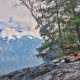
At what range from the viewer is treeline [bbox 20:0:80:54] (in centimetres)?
2519

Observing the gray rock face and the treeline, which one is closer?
the gray rock face

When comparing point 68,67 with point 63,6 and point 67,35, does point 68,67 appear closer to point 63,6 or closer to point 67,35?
point 67,35

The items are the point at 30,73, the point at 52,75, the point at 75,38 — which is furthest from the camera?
the point at 75,38

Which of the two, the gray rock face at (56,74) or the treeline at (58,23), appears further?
the treeline at (58,23)

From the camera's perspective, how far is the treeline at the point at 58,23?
25.2m

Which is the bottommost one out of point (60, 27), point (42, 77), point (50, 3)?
point (42, 77)

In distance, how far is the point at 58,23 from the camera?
2883 cm

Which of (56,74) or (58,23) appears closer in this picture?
(56,74)

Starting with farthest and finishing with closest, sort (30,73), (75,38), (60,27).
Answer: (60,27) < (75,38) < (30,73)

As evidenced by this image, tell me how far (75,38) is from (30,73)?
36.8ft

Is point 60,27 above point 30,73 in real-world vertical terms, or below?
above

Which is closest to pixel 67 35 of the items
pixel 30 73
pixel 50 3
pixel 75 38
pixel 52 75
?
pixel 75 38

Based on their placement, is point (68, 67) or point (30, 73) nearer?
point (68, 67)

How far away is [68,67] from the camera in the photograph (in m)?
12.9
